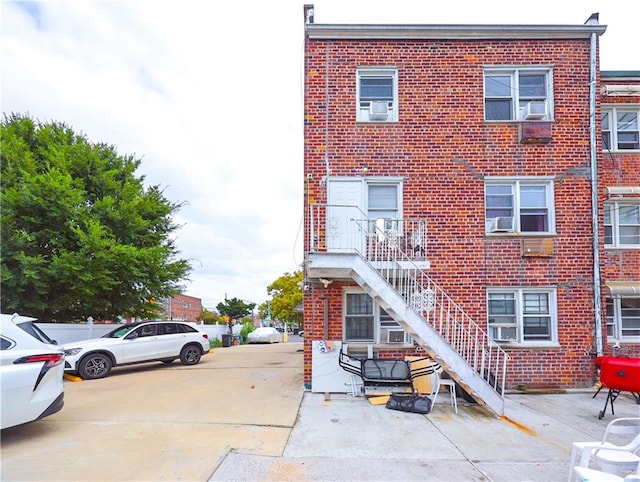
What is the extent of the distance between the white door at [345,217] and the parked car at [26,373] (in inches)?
203

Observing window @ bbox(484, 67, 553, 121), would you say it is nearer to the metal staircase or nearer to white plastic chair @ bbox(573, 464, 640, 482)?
the metal staircase

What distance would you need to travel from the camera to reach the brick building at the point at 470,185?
358 inches

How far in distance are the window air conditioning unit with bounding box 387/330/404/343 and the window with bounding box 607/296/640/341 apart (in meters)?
5.24

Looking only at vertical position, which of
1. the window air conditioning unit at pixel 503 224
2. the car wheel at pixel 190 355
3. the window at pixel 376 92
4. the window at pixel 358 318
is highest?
the window at pixel 376 92

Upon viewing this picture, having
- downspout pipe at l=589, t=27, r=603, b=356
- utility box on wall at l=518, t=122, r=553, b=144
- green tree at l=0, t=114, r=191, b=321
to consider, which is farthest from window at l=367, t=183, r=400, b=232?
green tree at l=0, t=114, r=191, b=321

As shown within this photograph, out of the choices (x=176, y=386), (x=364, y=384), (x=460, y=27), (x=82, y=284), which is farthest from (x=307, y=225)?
(x=82, y=284)

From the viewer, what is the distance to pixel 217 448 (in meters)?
5.19

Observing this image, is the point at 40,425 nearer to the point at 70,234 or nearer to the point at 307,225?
the point at 307,225

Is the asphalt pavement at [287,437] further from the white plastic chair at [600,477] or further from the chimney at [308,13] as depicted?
Answer: the chimney at [308,13]

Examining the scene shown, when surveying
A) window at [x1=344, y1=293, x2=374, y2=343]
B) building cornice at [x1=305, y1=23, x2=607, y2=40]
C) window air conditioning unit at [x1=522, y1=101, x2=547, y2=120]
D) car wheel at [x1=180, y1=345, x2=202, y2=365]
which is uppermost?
building cornice at [x1=305, y1=23, x2=607, y2=40]

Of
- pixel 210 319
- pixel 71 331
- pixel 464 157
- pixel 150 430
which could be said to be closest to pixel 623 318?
pixel 464 157

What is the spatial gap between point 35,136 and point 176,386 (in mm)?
9175

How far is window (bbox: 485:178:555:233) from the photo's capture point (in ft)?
31.2

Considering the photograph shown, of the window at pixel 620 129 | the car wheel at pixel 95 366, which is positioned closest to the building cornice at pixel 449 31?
the window at pixel 620 129
